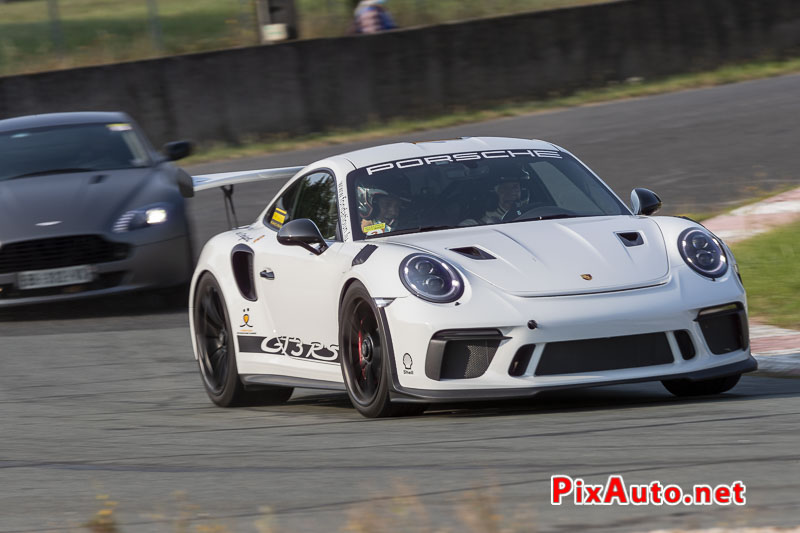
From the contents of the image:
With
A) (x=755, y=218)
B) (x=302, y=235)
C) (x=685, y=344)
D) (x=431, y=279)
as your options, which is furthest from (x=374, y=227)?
(x=755, y=218)

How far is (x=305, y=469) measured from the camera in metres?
5.20

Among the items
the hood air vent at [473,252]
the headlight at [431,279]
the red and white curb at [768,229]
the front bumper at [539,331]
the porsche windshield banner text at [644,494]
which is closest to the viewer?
the porsche windshield banner text at [644,494]

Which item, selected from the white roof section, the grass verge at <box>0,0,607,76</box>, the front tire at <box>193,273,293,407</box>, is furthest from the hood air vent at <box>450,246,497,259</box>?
the grass verge at <box>0,0,607,76</box>

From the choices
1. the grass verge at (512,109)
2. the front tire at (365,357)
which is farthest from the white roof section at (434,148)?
the grass verge at (512,109)

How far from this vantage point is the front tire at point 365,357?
6.26 meters

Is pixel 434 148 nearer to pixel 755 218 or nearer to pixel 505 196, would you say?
pixel 505 196

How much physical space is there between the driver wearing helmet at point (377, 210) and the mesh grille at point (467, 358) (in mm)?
1088

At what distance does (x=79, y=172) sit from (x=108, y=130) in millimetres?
836

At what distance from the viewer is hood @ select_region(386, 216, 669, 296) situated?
6.15 m

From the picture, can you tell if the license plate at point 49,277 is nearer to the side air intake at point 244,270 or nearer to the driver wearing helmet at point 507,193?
the side air intake at point 244,270

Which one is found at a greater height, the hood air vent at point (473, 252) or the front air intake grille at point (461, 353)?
the hood air vent at point (473, 252)

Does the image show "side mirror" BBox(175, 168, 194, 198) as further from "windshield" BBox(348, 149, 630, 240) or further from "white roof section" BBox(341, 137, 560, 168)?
"windshield" BBox(348, 149, 630, 240)

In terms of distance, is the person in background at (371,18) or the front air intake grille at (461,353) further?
the person in background at (371,18)

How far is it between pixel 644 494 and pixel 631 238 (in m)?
2.48
